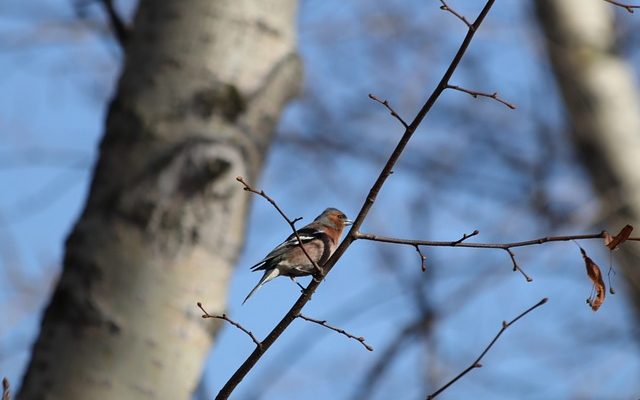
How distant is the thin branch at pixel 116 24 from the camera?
413 cm

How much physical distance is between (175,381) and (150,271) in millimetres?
404

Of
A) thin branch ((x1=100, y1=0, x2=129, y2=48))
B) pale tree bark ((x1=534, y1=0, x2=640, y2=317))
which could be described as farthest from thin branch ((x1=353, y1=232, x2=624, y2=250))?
pale tree bark ((x1=534, y1=0, x2=640, y2=317))

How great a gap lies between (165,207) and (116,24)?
119 centimetres

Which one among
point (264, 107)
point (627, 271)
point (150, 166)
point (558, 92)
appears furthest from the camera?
point (558, 92)

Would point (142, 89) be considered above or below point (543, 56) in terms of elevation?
below

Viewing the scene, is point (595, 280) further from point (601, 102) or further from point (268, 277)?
point (601, 102)

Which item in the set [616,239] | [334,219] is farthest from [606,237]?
[334,219]

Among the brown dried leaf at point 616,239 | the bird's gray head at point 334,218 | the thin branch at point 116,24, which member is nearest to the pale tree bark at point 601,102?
the bird's gray head at point 334,218

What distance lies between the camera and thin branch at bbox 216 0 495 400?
1.77 meters

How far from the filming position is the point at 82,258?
11.0 feet

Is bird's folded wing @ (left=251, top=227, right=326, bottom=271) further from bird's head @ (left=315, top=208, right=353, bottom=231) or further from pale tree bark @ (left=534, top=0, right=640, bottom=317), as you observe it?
pale tree bark @ (left=534, top=0, right=640, bottom=317)

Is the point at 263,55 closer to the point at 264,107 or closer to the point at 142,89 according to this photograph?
the point at 264,107

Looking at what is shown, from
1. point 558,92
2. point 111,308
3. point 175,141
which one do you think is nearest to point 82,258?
point 111,308

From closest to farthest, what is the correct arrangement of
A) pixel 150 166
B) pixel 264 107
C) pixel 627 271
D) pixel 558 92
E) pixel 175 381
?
pixel 175 381 → pixel 150 166 → pixel 264 107 → pixel 627 271 → pixel 558 92
